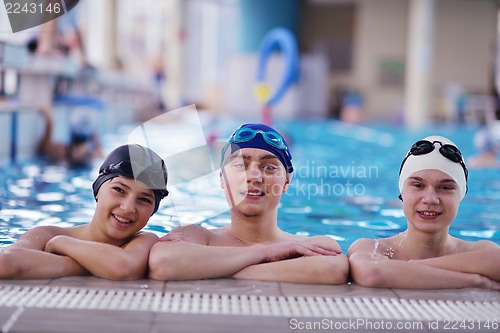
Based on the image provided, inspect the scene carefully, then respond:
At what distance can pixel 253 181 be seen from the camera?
3.27m

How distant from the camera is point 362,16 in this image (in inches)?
1003

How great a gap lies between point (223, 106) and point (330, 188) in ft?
62.3

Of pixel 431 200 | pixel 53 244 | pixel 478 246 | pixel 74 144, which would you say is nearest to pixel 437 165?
pixel 431 200

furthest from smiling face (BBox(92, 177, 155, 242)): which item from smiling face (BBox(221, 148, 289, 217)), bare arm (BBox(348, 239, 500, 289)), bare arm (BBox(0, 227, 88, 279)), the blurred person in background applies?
the blurred person in background

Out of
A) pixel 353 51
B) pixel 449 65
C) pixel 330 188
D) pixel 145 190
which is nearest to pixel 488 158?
pixel 330 188

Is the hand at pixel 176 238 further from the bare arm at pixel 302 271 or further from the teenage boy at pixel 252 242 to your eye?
the bare arm at pixel 302 271

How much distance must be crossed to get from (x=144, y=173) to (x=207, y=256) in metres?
0.49

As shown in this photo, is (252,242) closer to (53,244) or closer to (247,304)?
(247,304)

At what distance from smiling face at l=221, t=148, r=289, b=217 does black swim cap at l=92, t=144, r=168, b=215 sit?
1.08 ft

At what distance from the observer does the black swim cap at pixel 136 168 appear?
3.21 m

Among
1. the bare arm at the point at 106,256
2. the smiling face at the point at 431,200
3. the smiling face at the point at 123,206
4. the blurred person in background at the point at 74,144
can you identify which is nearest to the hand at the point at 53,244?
the bare arm at the point at 106,256

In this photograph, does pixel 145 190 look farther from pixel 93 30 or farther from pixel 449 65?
pixel 449 65

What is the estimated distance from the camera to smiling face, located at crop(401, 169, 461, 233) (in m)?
3.20

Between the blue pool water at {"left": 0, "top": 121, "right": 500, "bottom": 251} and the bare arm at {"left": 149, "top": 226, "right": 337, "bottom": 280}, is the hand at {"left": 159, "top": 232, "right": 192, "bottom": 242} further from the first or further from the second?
the blue pool water at {"left": 0, "top": 121, "right": 500, "bottom": 251}
